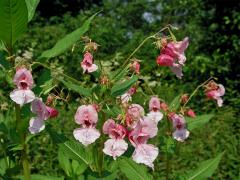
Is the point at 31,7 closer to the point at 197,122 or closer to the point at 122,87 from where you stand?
the point at 122,87

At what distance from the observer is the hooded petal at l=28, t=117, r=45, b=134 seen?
2.02 metres

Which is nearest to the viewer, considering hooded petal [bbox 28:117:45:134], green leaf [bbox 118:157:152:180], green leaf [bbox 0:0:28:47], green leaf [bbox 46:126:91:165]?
green leaf [bbox 0:0:28:47]

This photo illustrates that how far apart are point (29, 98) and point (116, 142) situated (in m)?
0.33

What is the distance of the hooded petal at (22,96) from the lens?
1963 mm

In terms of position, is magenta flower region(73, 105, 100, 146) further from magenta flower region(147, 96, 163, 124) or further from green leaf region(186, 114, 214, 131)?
green leaf region(186, 114, 214, 131)

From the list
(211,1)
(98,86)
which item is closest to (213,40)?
(211,1)

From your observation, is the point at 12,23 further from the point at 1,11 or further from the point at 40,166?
the point at 40,166

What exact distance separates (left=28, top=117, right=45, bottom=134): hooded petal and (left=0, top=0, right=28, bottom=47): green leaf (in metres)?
0.28

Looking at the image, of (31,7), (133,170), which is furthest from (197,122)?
(31,7)

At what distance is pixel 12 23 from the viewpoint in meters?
1.98

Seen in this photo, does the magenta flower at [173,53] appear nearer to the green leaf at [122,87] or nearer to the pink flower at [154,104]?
the green leaf at [122,87]

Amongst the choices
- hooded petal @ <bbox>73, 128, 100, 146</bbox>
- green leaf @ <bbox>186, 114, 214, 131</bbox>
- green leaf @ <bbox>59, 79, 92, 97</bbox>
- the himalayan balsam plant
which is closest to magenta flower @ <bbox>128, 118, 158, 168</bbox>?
the himalayan balsam plant

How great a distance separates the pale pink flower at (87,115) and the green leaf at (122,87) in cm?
10

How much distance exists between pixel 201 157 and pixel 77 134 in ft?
11.1
